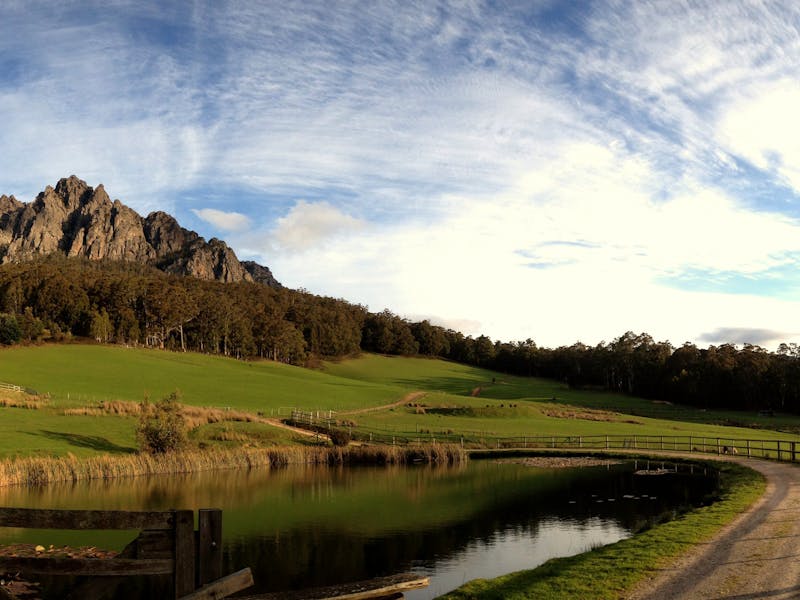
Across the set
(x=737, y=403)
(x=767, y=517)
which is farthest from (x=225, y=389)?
(x=737, y=403)

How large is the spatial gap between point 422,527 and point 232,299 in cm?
14279

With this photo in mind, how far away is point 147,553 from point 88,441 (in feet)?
155

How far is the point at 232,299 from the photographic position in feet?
541

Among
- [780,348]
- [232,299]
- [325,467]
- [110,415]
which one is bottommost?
[325,467]

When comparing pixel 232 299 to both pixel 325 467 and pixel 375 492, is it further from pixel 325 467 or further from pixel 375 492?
pixel 375 492

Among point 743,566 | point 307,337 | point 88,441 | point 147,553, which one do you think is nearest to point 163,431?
point 88,441

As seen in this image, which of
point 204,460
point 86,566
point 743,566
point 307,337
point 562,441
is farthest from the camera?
point 307,337

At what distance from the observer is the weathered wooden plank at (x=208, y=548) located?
7102 mm

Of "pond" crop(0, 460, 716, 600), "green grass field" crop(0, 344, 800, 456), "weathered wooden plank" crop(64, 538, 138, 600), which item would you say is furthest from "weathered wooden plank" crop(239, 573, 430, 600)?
"green grass field" crop(0, 344, 800, 456)

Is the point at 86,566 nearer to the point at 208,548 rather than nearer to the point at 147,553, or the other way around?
the point at 147,553

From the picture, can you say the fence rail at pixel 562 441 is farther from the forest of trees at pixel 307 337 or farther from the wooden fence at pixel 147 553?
the forest of trees at pixel 307 337

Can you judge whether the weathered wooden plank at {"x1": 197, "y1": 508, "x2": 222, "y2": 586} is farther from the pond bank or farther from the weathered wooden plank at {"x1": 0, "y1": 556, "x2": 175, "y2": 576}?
the pond bank

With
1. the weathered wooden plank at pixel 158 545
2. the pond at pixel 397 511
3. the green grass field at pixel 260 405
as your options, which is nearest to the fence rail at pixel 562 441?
the green grass field at pixel 260 405

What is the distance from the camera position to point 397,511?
3284 centimetres
